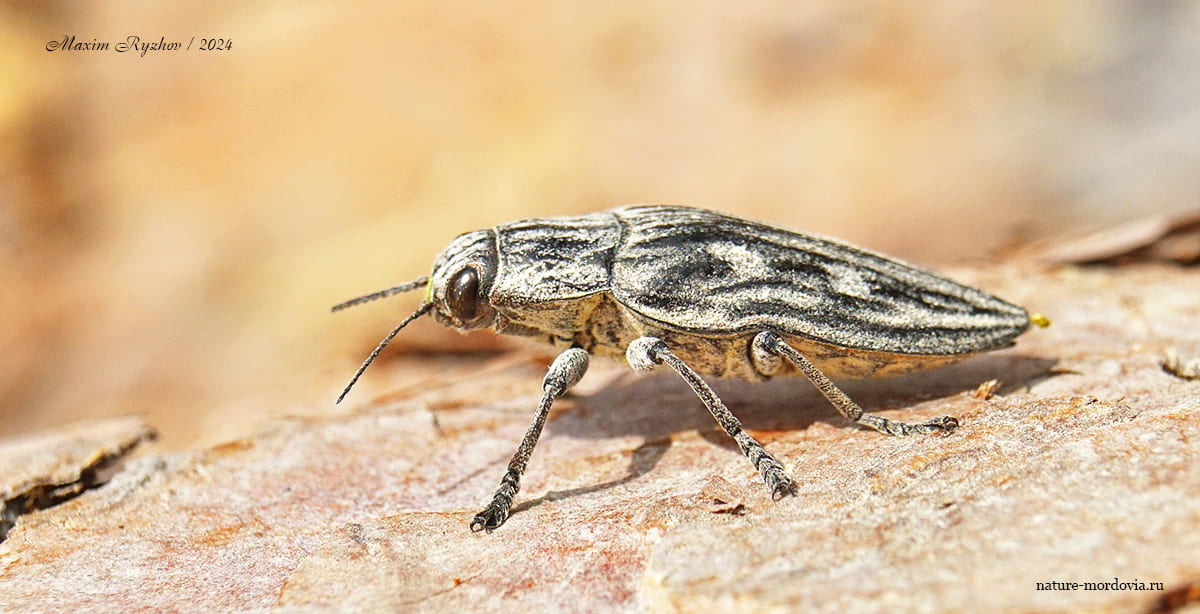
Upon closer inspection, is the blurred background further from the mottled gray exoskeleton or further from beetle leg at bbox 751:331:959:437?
beetle leg at bbox 751:331:959:437

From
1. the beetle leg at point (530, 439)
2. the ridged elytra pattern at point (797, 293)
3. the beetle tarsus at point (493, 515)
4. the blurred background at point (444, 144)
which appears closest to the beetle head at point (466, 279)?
the beetle leg at point (530, 439)

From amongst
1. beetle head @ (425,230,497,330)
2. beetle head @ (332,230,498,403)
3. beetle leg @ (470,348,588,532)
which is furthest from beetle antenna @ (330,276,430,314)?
beetle leg @ (470,348,588,532)

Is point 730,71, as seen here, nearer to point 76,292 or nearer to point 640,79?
point 640,79

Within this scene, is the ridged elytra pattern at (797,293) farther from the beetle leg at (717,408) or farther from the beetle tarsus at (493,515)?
the beetle tarsus at (493,515)

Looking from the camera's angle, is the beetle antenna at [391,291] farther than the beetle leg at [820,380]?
Yes

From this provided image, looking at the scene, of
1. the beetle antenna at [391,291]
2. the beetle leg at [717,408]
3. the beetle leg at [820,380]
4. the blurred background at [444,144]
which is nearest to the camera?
the beetle leg at [717,408]

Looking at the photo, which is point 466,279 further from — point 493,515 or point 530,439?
point 493,515
